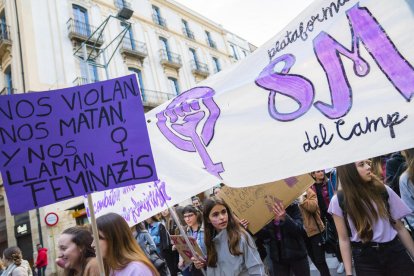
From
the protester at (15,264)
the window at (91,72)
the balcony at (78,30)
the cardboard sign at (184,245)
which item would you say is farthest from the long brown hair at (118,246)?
the balcony at (78,30)

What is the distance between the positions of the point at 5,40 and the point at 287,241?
51.8 ft

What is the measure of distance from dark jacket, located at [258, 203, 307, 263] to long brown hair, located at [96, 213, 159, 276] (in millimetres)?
1789

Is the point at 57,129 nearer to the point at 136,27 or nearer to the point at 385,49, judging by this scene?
the point at 385,49

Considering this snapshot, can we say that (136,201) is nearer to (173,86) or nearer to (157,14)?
(173,86)

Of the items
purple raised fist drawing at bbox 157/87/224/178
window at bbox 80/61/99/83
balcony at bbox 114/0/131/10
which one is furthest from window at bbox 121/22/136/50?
purple raised fist drawing at bbox 157/87/224/178

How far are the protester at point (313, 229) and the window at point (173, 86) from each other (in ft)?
57.4

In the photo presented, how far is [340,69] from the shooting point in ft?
6.07

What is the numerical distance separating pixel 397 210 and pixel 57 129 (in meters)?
2.34

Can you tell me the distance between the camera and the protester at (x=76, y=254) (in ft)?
7.97

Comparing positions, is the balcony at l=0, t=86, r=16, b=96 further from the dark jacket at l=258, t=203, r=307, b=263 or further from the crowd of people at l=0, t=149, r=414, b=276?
the dark jacket at l=258, t=203, r=307, b=263

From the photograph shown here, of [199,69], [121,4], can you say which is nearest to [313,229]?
[121,4]

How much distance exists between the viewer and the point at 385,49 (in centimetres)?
169

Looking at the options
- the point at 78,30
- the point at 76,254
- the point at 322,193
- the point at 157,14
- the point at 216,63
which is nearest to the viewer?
the point at 76,254

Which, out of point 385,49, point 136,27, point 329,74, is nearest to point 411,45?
point 385,49
